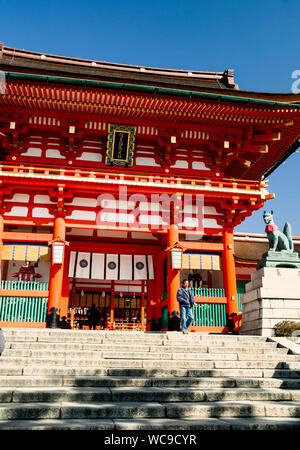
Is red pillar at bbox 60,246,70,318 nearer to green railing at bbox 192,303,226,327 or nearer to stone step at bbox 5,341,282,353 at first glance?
green railing at bbox 192,303,226,327

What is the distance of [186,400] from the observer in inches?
216

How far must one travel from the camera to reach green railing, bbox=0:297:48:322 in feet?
40.8

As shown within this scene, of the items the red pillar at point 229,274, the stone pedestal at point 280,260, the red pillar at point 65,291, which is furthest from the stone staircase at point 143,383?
the red pillar at point 65,291

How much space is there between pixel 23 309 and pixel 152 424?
9.19 meters

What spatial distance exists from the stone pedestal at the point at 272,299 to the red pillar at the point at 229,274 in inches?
76.1

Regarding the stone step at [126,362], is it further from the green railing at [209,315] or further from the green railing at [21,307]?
the green railing at [209,315]

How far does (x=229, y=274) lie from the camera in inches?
547

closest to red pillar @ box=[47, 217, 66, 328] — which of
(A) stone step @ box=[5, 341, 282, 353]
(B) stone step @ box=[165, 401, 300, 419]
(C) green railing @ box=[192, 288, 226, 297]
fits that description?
(A) stone step @ box=[5, 341, 282, 353]

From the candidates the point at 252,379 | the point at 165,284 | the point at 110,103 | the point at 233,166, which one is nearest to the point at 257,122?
the point at 233,166

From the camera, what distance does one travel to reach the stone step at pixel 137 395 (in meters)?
5.15

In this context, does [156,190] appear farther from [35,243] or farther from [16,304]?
[16,304]

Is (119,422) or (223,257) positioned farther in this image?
(223,257)

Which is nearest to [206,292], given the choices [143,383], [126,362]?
[126,362]
